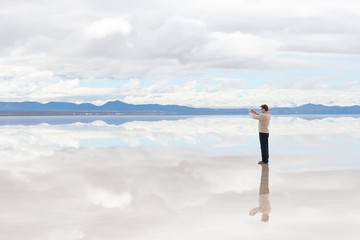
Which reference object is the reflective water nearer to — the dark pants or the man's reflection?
the man's reflection

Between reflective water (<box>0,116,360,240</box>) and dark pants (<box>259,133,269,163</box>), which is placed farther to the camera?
dark pants (<box>259,133,269,163</box>)

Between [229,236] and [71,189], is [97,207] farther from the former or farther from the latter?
[229,236]

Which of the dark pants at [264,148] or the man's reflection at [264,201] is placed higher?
the dark pants at [264,148]

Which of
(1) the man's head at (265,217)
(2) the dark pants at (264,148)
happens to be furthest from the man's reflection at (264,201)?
(2) the dark pants at (264,148)

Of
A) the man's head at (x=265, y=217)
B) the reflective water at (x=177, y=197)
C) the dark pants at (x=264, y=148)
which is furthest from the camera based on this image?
the dark pants at (x=264, y=148)

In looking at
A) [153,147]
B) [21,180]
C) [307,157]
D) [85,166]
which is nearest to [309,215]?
[21,180]

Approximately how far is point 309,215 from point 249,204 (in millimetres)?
1353

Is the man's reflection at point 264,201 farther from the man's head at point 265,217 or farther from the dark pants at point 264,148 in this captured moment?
the dark pants at point 264,148

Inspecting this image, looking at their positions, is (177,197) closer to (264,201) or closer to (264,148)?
(264,201)

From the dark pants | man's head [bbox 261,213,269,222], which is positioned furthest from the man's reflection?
the dark pants

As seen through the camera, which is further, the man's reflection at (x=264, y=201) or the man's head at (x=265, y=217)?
the man's reflection at (x=264, y=201)

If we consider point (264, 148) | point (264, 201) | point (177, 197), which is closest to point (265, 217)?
point (264, 201)

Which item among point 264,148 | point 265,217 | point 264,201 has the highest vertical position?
point 264,148

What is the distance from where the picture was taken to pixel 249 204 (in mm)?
9883
